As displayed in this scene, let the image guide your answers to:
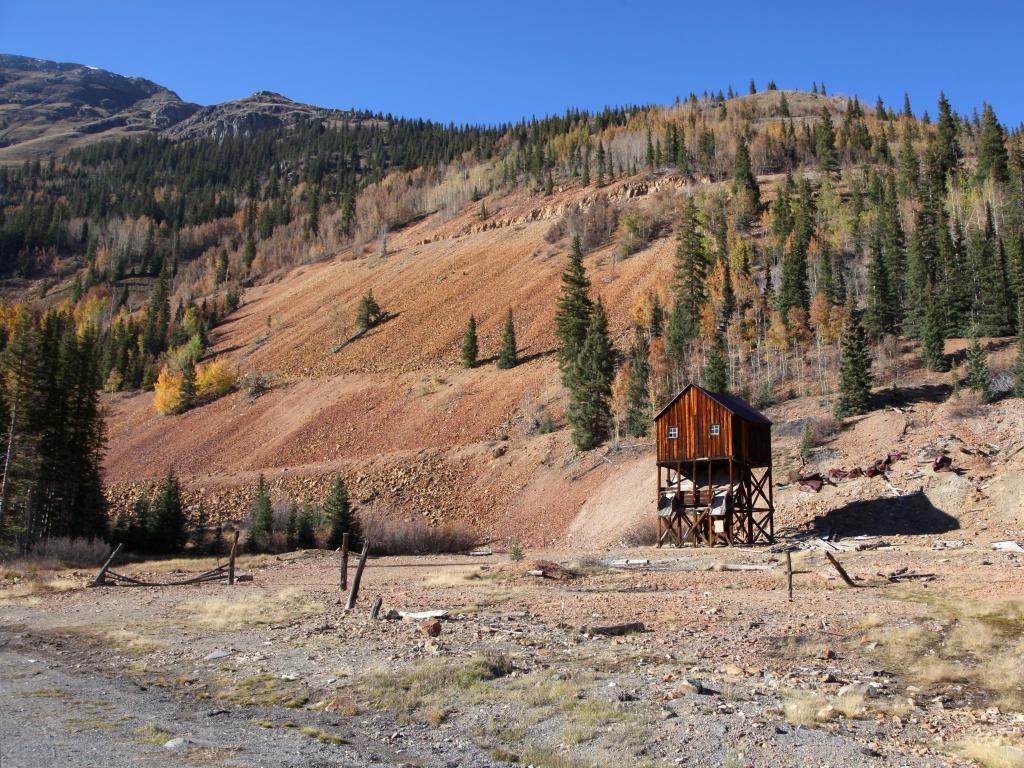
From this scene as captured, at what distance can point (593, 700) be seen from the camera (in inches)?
420

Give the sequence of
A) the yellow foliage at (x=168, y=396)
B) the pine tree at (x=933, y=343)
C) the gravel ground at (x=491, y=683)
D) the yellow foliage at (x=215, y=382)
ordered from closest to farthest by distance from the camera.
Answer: the gravel ground at (x=491, y=683)
the pine tree at (x=933, y=343)
the yellow foliage at (x=168, y=396)
the yellow foliage at (x=215, y=382)

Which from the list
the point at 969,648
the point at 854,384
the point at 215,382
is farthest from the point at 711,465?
the point at 215,382

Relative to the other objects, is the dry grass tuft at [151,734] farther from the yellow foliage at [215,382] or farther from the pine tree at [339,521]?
the yellow foliage at [215,382]

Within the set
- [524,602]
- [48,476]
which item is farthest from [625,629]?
[48,476]

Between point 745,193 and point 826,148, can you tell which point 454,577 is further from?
point 826,148

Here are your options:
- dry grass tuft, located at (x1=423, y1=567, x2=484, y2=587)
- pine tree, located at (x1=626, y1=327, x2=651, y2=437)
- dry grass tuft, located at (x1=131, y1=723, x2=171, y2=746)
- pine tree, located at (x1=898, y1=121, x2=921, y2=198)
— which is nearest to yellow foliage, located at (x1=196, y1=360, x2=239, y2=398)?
pine tree, located at (x1=626, y1=327, x2=651, y2=437)

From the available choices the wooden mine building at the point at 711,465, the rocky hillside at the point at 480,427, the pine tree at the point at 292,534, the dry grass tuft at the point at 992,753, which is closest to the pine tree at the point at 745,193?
the rocky hillside at the point at 480,427

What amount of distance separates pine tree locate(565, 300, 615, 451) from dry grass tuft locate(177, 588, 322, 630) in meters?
30.7

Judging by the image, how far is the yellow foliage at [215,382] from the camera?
81.5 metres

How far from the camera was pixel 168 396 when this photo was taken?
262ft

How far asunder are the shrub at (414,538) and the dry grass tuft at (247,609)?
1970 cm

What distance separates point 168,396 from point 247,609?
6750 centimetres

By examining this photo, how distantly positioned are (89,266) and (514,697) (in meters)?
188

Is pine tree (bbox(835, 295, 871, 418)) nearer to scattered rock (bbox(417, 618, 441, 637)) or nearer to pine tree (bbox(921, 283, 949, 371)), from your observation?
pine tree (bbox(921, 283, 949, 371))
